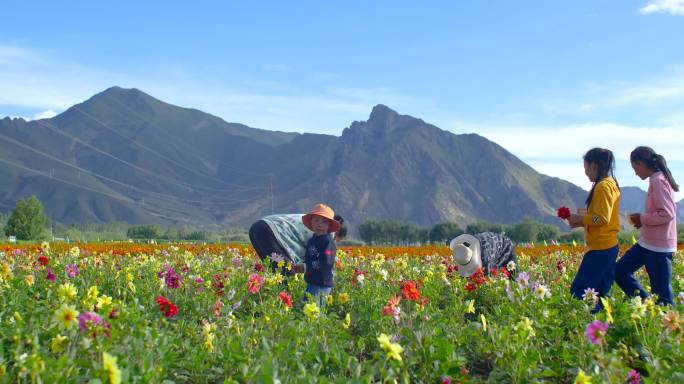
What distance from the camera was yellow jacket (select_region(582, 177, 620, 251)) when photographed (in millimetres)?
5531

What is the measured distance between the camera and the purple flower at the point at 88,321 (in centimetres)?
340

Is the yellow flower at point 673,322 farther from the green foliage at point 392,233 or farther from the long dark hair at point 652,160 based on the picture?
the green foliage at point 392,233

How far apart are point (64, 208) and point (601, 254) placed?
181767 mm

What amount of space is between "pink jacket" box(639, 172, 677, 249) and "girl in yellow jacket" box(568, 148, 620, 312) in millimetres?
361

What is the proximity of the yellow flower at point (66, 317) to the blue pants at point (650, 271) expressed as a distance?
513 cm

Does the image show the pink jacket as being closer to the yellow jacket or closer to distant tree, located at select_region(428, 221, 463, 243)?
the yellow jacket

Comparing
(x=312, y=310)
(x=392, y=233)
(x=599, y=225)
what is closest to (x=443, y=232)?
(x=392, y=233)

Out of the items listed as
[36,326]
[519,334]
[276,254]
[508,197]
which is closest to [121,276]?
[276,254]

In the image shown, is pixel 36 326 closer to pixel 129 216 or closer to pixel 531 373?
pixel 531 373

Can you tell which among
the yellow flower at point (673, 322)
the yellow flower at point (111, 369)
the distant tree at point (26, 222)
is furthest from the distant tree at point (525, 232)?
the yellow flower at point (111, 369)

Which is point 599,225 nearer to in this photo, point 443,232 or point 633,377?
point 633,377

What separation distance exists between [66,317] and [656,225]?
5293 millimetres

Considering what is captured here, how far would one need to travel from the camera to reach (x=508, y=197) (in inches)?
7338

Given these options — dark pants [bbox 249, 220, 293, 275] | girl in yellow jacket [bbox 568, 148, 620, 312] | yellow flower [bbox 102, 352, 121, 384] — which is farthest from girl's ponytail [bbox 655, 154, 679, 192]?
yellow flower [bbox 102, 352, 121, 384]
